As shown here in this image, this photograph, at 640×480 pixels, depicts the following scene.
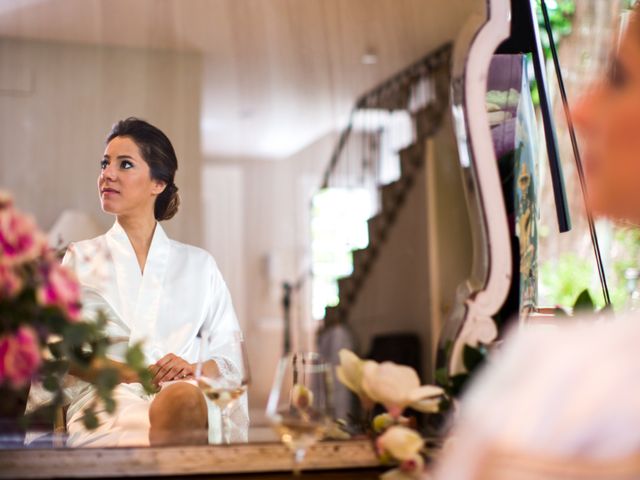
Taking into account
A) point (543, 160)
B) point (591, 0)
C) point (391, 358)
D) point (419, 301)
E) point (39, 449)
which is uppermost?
point (591, 0)

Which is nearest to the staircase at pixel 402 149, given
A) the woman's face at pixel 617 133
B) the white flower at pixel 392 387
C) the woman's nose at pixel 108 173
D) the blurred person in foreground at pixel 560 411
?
the white flower at pixel 392 387

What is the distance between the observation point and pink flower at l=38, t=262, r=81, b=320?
3.09 ft

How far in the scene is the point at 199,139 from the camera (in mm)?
1360

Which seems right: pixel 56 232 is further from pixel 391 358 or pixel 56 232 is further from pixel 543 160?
pixel 543 160

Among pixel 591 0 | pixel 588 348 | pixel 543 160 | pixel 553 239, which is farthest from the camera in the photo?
pixel 591 0

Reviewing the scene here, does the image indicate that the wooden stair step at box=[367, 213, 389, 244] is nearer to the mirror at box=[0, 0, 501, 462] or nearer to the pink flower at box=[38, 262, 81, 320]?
the mirror at box=[0, 0, 501, 462]

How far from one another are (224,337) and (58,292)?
412mm

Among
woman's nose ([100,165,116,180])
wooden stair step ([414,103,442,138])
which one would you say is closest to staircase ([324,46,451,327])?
wooden stair step ([414,103,442,138])

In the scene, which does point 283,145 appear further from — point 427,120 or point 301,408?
point 301,408

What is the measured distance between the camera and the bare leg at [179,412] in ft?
4.00

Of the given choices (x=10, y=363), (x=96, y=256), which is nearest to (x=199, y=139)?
(x=96, y=256)

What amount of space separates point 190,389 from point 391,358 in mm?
364

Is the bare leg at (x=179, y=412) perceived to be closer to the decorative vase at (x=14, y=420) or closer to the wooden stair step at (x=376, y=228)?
the decorative vase at (x=14, y=420)

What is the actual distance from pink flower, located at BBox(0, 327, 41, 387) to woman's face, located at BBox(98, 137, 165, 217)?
0.41 metres
